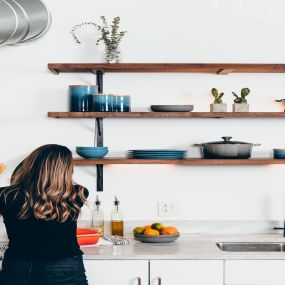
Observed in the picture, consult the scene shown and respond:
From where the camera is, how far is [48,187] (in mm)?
2561

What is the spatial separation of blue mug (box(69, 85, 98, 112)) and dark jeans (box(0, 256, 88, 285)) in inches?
42.5

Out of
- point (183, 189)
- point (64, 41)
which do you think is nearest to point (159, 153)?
point (183, 189)

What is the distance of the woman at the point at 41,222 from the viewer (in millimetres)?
2512

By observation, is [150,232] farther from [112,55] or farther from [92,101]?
[112,55]

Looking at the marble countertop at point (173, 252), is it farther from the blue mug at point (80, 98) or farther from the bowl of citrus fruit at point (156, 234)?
the blue mug at point (80, 98)

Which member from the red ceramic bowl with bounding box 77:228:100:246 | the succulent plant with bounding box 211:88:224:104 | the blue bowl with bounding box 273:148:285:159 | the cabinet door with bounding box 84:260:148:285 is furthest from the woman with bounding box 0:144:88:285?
the blue bowl with bounding box 273:148:285:159

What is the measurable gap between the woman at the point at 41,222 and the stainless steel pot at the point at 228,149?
106 cm

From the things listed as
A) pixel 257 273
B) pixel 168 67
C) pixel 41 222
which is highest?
pixel 168 67

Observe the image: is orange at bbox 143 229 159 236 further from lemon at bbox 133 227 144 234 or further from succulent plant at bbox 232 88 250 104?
succulent plant at bbox 232 88 250 104

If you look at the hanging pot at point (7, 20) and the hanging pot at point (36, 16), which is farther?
the hanging pot at point (36, 16)

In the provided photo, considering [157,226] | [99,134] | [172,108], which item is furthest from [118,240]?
[172,108]

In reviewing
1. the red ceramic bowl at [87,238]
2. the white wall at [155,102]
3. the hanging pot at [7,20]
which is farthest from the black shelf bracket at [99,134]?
the hanging pot at [7,20]

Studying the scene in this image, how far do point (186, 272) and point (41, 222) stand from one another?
84 centimetres

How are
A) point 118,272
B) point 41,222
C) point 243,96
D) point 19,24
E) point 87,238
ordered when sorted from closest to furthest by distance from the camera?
1. point 41,222
2. point 118,272
3. point 87,238
4. point 19,24
5. point 243,96
